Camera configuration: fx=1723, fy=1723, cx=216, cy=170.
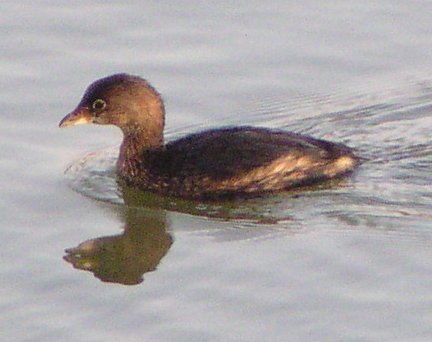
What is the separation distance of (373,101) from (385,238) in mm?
3065

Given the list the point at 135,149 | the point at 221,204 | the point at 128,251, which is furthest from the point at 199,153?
the point at 128,251

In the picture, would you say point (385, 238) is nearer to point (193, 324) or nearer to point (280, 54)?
point (193, 324)

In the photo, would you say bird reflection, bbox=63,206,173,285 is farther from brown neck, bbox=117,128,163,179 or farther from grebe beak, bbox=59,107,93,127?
grebe beak, bbox=59,107,93,127

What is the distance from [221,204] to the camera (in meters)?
14.3

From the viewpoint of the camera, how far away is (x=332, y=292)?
1188 cm

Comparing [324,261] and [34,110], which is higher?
[34,110]

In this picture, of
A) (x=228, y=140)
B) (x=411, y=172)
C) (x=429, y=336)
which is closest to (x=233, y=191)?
(x=228, y=140)

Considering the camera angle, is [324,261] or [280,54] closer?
[324,261]

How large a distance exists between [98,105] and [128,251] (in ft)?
6.53

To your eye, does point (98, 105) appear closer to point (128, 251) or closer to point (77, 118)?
point (77, 118)

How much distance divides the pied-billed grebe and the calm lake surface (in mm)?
194

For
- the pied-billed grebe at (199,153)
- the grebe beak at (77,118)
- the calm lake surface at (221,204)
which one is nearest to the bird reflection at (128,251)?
the calm lake surface at (221,204)

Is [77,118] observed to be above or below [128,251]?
above

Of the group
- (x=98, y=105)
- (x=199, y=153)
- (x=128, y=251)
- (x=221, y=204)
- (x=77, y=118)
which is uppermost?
(x=98, y=105)
